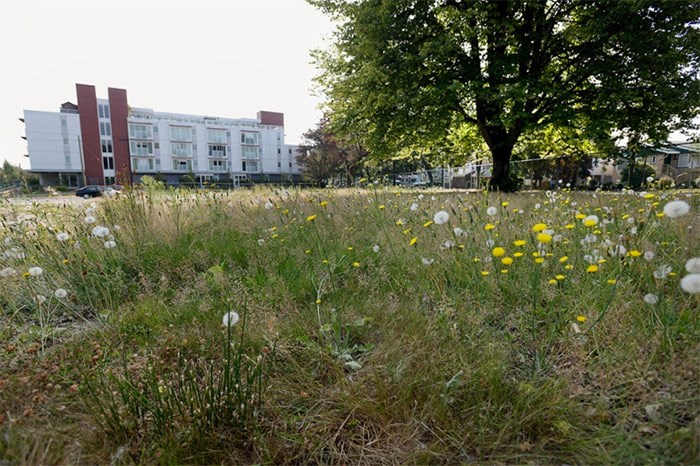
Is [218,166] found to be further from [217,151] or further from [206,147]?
[206,147]

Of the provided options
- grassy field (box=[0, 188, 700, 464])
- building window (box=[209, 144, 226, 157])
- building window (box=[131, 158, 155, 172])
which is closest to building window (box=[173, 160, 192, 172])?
building window (box=[131, 158, 155, 172])

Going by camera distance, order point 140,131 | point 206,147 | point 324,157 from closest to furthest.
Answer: point 324,157, point 140,131, point 206,147

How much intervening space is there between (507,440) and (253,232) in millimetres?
3382

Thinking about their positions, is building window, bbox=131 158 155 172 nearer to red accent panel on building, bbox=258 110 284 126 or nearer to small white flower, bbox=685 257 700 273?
red accent panel on building, bbox=258 110 284 126

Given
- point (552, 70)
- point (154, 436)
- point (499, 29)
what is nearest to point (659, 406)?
point (154, 436)

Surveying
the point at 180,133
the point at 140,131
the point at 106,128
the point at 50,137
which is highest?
the point at 180,133

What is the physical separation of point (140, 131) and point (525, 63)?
58.0 m

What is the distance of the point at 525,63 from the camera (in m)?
11.1

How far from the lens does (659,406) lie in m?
1.14

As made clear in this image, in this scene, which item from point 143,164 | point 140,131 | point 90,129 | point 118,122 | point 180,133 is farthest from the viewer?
point 180,133

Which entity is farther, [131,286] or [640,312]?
[131,286]

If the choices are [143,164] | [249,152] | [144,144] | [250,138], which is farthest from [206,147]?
[143,164]

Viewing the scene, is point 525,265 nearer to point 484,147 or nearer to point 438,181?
point 484,147

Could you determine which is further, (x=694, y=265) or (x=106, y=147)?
(x=106, y=147)
